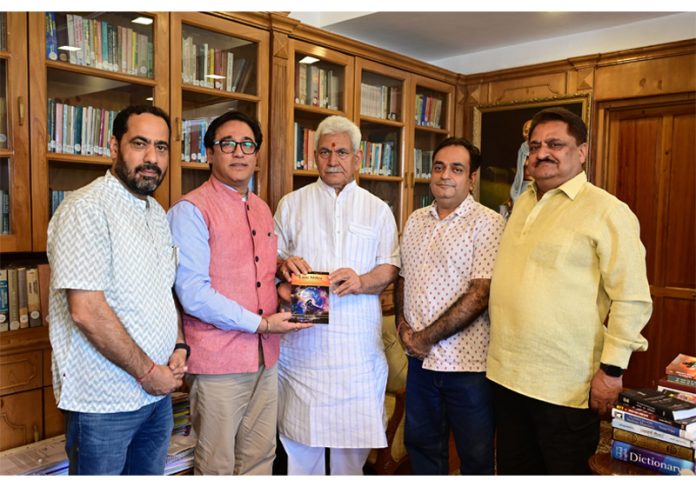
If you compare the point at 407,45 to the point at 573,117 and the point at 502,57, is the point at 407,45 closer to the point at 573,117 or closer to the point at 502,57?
the point at 502,57

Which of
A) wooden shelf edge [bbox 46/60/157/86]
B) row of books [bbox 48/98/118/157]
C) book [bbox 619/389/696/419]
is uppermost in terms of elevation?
wooden shelf edge [bbox 46/60/157/86]

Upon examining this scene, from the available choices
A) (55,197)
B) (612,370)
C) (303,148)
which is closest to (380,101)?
(303,148)

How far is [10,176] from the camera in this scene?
2.14 m

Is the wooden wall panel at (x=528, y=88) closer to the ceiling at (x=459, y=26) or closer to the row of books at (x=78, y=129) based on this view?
the ceiling at (x=459, y=26)

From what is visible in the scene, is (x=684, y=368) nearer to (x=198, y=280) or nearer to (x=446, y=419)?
(x=446, y=419)

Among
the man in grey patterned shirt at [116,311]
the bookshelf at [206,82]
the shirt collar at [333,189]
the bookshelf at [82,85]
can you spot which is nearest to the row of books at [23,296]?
the bookshelf at [82,85]

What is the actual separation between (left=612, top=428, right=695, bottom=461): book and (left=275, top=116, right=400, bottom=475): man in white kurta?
0.92 m

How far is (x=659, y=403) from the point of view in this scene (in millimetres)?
1587

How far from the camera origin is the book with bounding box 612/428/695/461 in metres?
1.51

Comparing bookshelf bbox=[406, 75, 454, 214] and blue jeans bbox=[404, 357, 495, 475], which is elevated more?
bookshelf bbox=[406, 75, 454, 214]

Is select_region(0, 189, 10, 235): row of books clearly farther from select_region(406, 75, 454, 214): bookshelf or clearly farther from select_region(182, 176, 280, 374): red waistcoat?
select_region(406, 75, 454, 214): bookshelf

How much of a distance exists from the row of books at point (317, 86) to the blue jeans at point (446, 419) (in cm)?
176

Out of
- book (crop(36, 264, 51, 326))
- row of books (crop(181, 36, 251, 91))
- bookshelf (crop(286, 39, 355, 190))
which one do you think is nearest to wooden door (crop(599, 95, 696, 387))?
bookshelf (crop(286, 39, 355, 190))

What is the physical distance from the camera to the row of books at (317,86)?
3.22 meters
